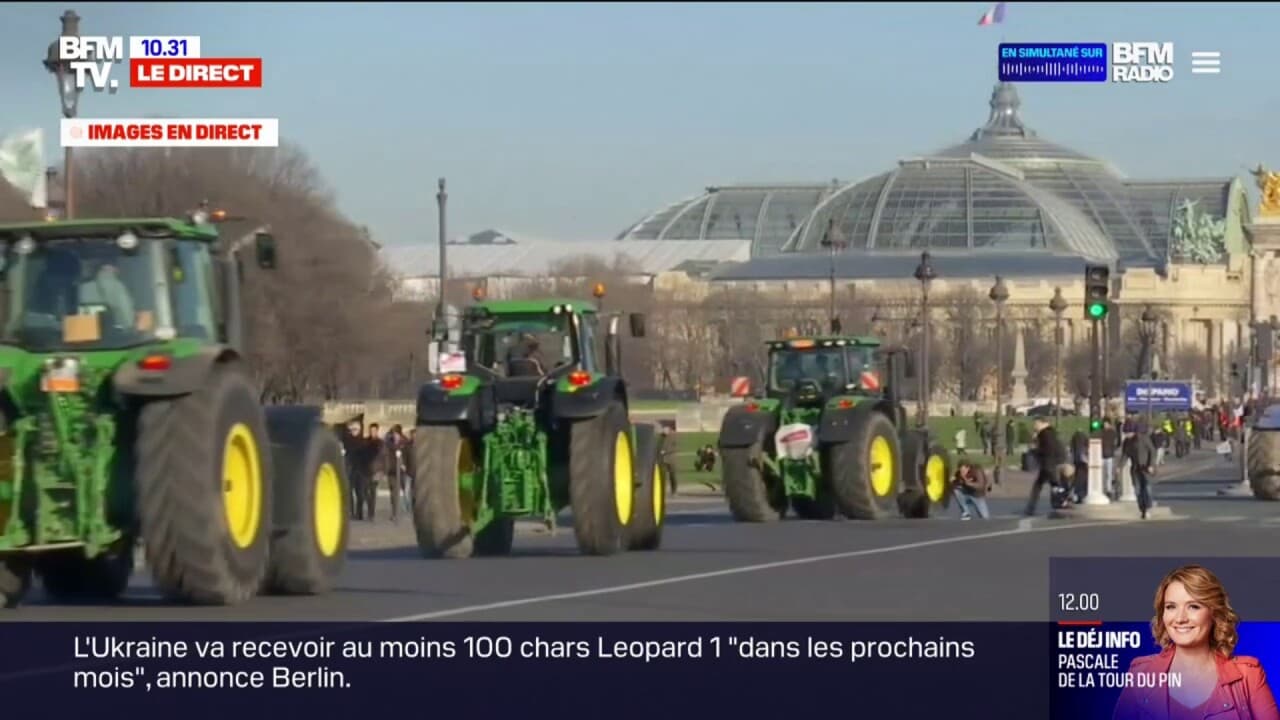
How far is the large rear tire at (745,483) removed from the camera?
117 ft

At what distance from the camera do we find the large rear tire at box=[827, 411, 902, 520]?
35000 mm

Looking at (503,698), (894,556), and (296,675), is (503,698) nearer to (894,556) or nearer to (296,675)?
(296,675)

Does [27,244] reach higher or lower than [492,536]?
higher

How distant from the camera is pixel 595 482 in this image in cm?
2531

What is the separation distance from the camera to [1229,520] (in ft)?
119

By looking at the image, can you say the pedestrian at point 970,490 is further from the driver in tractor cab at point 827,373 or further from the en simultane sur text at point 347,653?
the en simultane sur text at point 347,653

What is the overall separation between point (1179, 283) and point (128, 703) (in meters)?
172

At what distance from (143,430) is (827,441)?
759 inches

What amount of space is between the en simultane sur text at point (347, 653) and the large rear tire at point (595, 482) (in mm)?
10166

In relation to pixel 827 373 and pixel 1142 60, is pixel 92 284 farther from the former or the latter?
pixel 827 373

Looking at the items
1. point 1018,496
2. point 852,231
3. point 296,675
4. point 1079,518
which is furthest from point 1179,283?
point 296,675

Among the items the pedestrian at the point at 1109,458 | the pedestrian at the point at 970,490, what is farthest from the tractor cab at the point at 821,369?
the pedestrian at the point at 1109,458

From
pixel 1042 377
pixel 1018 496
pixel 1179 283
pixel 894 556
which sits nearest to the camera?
pixel 894 556

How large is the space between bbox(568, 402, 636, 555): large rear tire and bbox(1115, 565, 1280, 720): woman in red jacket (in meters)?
15.9
